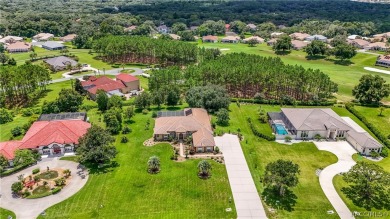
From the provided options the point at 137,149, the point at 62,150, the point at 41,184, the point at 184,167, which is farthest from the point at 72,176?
the point at 184,167

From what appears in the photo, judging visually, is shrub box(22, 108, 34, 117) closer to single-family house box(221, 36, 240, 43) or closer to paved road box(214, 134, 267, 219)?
paved road box(214, 134, 267, 219)

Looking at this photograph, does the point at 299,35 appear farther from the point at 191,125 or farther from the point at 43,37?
the point at 43,37

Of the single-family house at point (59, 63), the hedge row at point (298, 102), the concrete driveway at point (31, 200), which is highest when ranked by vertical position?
the single-family house at point (59, 63)

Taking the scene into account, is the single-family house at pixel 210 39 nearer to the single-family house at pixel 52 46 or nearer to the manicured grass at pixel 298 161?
the single-family house at pixel 52 46

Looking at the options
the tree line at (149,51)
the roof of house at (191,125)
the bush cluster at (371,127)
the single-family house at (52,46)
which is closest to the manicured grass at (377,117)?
the bush cluster at (371,127)

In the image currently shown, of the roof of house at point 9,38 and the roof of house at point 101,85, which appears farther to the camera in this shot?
the roof of house at point 9,38

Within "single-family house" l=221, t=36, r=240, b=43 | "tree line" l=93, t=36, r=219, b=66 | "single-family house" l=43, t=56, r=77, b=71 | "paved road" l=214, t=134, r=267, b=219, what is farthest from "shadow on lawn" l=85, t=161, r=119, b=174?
"single-family house" l=221, t=36, r=240, b=43
